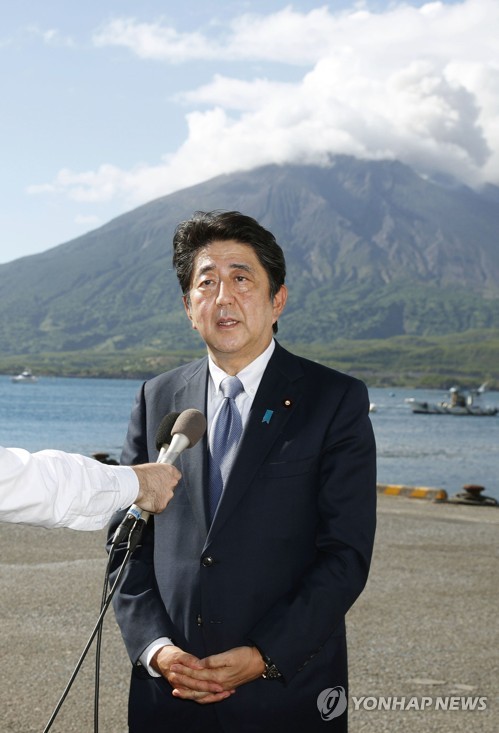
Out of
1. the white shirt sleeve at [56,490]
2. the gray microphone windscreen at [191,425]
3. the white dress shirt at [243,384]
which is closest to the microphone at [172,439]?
the gray microphone windscreen at [191,425]

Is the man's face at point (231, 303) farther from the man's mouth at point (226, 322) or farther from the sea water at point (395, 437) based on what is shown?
the sea water at point (395, 437)

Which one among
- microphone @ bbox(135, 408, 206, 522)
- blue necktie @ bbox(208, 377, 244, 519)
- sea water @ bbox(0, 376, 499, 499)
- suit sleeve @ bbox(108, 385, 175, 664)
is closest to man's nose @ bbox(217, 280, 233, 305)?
blue necktie @ bbox(208, 377, 244, 519)

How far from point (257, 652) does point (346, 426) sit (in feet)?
2.44

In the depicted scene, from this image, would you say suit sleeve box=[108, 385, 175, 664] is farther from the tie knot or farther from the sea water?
the sea water

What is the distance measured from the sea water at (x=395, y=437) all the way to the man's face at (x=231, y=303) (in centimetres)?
3133

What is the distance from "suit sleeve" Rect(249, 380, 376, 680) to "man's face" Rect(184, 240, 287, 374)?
1.29 feet

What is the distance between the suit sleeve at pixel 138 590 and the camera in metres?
2.99

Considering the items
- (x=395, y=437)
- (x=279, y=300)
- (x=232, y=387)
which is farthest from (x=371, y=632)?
(x=395, y=437)

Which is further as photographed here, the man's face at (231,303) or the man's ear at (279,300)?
the man's ear at (279,300)

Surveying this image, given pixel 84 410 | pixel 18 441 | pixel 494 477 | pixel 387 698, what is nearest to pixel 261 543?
pixel 387 698

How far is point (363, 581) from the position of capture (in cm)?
302

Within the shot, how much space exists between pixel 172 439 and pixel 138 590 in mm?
A: 661

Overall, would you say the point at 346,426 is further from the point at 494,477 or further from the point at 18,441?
the point at 18,441

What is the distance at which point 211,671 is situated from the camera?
9.30ft
